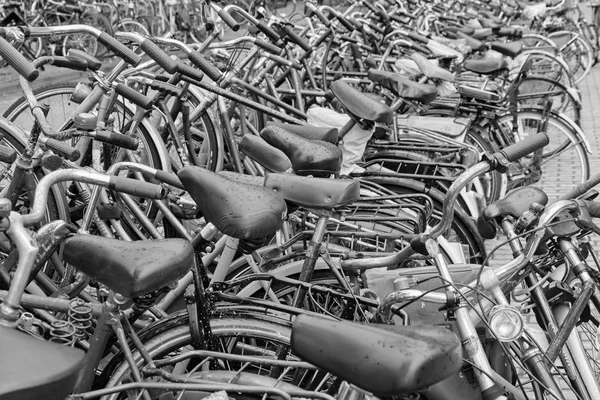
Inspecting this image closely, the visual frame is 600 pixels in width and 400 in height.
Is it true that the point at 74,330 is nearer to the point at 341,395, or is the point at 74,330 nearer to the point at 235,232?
the point at 235,232

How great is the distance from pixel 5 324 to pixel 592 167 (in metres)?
6.73

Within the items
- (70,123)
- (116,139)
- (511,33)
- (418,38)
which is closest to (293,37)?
(70,123)

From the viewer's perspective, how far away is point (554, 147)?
6.82 meters

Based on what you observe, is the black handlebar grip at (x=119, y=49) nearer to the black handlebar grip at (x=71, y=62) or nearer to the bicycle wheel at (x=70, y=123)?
the black handlebar grip at (x=71, y=62)

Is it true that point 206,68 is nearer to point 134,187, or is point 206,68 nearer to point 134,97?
point 134,97

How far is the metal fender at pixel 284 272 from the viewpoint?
122 inches

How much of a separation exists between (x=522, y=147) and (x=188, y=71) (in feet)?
5.85

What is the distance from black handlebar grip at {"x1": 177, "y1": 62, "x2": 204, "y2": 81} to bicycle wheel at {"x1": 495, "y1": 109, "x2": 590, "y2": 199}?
127 inches

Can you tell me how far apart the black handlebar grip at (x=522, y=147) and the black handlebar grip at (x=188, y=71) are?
174 centimetres

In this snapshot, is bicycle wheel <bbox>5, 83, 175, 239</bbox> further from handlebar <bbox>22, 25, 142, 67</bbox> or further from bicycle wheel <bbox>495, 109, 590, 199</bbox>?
bicycle wheel <bbox>495, 109, 590, 199</bbox>

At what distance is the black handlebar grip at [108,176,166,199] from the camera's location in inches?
89.5

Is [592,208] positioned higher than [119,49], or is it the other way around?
[119,49]

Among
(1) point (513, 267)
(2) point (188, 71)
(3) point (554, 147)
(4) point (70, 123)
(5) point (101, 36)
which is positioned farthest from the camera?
(3) point (554, 147)

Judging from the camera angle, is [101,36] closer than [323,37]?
Yes
